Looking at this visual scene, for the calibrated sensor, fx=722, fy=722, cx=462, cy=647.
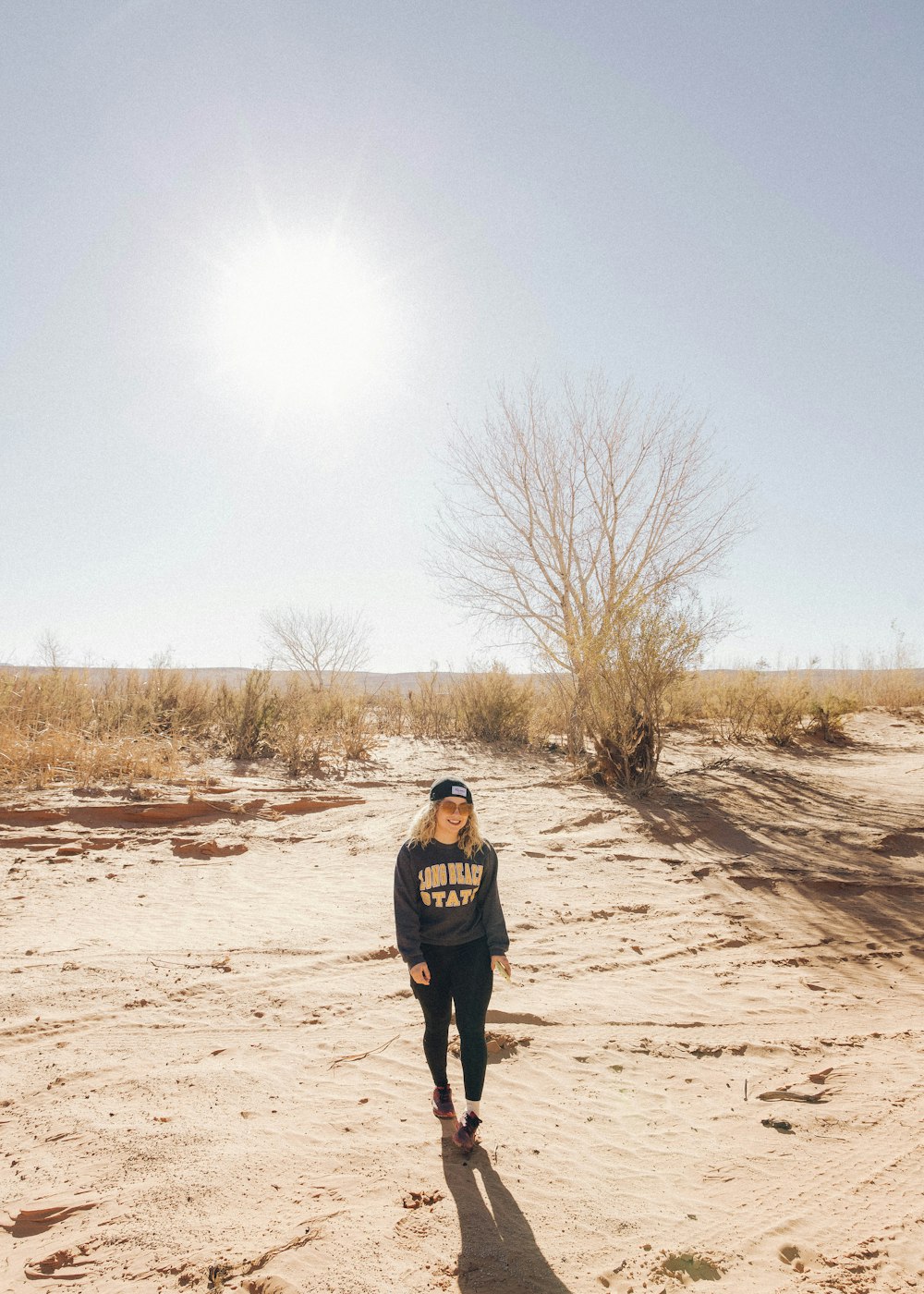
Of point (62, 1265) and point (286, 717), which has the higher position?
point (286, 717)

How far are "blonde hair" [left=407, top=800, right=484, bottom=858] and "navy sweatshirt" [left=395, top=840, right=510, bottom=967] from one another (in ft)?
0.10

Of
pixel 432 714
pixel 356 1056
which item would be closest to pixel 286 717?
pixel 432 714

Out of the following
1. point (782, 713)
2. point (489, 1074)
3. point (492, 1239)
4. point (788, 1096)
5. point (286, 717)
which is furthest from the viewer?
point (782, 713)

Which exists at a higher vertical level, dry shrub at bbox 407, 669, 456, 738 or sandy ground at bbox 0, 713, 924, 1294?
dry shrub at bbox 407, 669, 456, 738

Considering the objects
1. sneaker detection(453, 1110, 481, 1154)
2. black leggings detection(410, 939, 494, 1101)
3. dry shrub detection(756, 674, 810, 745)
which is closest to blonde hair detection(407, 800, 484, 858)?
black leggings detection(410, 939, 494, 1101)

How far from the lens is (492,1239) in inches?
97.9

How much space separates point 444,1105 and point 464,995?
1.85ft

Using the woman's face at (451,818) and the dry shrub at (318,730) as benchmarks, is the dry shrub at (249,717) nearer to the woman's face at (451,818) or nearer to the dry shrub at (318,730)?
the dry shrub at (318,730)

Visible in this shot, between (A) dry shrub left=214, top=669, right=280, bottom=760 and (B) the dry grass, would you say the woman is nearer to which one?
(B) the dry grass

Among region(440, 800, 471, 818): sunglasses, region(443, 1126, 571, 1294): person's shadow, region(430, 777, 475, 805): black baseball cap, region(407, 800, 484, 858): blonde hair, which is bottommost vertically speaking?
region(443, 1126, 571, 1294): person's shadow

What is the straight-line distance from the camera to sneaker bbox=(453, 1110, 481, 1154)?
9.77 feet

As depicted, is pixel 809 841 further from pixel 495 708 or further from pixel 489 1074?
pixel 495 708

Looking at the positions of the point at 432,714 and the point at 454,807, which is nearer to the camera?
the point at 454,807

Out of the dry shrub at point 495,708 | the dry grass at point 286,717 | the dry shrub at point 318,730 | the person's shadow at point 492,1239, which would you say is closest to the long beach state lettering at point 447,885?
the person's shadow at point 492,1239
